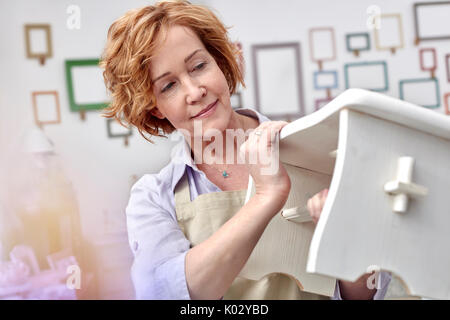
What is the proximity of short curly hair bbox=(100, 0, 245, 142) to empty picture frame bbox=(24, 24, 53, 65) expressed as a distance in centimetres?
140

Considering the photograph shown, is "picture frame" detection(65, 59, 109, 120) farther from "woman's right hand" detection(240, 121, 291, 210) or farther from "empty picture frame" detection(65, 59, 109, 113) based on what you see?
"woman's right hand" detection(240, 121, 291, 210)

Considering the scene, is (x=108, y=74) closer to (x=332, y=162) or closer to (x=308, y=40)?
(x=332, y=162)

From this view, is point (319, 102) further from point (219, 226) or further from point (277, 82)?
point (219, 226)

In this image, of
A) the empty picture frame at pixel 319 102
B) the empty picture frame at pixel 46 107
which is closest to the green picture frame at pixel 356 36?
the empty picture frame at pixel 319 102

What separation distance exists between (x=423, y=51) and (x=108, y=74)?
184 cm

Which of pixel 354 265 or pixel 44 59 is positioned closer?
pixel 354 265

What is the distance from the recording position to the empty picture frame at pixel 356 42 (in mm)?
2381

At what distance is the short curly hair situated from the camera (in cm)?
92

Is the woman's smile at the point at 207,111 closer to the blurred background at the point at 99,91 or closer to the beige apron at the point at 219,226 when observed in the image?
the beige apron at the point at 219,226

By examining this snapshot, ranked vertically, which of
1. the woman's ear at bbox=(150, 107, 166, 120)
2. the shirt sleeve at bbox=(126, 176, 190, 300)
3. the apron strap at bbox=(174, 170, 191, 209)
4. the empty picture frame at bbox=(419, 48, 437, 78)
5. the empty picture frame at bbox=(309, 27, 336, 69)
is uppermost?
the empty picture frame at bbox=(309, 27, 336, 69)

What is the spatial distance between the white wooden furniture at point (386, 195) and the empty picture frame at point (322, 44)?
183 cm

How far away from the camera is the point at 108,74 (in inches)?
41.1

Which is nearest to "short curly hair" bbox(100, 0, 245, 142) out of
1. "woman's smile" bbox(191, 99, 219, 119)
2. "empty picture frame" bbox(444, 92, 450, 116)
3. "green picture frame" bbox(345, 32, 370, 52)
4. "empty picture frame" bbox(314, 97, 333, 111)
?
"woman's smile" bbox(191, 99, 219, 119)
